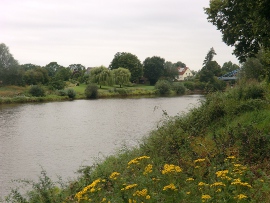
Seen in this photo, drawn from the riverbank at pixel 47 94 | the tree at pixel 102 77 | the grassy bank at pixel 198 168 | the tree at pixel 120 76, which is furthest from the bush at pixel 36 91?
the grassy bank at pixel 198 168

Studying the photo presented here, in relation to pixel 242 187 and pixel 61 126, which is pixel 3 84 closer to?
pixel 61 126

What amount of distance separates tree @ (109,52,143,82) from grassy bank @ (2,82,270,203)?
7299 cm

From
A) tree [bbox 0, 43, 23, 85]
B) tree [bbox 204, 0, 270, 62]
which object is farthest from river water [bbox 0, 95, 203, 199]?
tree [bbox 0, 43, 23, 85]

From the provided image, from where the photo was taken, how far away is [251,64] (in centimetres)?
3903

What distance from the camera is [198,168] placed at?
19.6 ft

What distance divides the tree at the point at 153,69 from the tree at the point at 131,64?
3.04m

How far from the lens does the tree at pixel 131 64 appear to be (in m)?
88.1

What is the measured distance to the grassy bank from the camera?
4.61 m

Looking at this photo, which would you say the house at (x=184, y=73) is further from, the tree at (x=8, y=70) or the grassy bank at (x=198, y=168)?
the grassy bank at (x=198, y=168)

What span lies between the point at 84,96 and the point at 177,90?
840 inches

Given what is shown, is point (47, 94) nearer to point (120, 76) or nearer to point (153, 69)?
point (120, 76)

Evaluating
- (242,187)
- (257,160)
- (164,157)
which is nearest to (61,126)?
(164,157)

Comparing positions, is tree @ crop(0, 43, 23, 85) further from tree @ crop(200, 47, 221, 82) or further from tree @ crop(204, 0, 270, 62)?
tree @ crop(204, 0, 270, 62)

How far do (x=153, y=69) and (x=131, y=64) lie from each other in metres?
7.39
